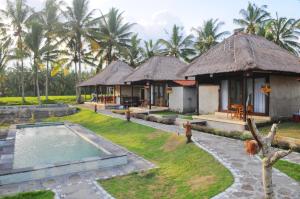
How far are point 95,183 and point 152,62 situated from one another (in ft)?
51.4

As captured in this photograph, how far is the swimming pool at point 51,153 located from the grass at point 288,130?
234 inches

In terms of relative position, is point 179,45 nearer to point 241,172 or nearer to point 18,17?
point 18,17

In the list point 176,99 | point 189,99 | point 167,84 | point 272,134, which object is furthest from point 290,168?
point 167,84

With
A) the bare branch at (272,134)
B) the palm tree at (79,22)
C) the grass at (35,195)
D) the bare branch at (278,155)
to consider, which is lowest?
the grass at (35,195)

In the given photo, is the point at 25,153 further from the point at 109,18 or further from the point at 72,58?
the point at 109,18

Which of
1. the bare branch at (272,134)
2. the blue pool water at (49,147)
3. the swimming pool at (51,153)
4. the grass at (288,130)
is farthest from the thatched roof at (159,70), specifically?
the bare branch at (272,134)

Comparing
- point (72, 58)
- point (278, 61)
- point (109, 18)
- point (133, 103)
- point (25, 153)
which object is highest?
point (109, 18)

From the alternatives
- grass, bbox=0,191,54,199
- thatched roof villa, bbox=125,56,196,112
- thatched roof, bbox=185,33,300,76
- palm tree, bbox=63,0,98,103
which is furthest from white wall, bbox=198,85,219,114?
palm tree, bbox=63,0,98,103

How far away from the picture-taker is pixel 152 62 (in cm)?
2244

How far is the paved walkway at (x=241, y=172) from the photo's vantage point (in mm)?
5983

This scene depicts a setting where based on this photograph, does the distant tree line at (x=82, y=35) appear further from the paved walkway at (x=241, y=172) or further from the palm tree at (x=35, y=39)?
the paved walkway at (x=241, y=172)

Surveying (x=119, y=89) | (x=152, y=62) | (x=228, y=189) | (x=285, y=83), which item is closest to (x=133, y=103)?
(x=119, y=89)

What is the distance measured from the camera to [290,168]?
734 cm

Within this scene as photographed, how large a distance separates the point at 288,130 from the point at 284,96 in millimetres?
2852
